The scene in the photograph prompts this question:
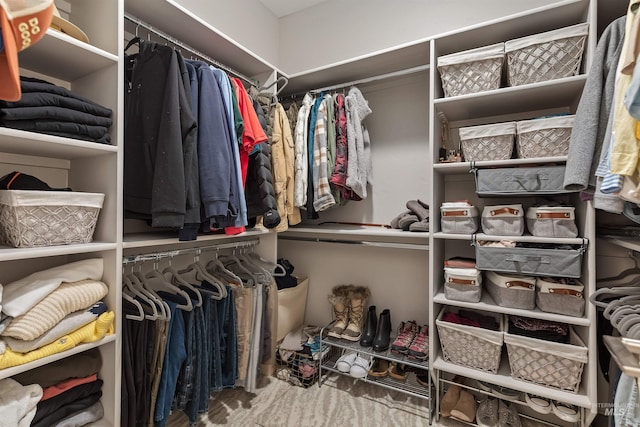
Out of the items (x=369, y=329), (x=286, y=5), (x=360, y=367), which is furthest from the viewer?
(x=286, y=5)

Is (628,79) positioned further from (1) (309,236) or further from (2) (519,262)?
(1) (309,236)

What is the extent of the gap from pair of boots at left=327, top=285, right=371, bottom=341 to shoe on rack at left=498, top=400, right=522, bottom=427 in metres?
0.82

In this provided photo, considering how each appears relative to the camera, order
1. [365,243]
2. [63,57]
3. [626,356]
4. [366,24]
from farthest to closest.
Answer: [366,24]
[365,243]
[63,57]
[626,356]

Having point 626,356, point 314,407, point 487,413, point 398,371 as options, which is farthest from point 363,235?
point 626,356

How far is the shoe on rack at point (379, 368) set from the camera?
1.85 metres

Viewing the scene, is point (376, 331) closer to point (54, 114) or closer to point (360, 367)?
point (360, 367)

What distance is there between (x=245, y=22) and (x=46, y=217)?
195cm

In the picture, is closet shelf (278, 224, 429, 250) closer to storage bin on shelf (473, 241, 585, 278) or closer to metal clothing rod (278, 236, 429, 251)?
metal clothing rod (278, 236, 429, 251)

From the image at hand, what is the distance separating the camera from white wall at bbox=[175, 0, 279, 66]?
202 centimetres

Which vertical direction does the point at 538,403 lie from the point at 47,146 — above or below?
below

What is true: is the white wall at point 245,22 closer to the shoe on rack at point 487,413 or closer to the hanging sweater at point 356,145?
the hanging sweater at point 356,145

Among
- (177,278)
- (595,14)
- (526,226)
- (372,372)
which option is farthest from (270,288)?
(595,14)

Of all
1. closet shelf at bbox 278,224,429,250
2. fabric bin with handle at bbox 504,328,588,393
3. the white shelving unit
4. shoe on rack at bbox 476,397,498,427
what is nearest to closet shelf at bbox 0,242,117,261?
the white shelving unit

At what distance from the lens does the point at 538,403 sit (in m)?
1.45
